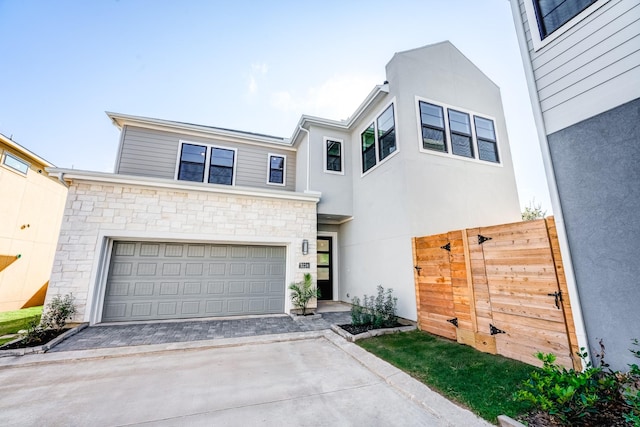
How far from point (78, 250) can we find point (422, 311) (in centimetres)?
838

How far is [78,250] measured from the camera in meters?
6.18

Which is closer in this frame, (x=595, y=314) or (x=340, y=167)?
(x=595, y=314)

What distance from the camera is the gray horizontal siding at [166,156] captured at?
8.95 meters

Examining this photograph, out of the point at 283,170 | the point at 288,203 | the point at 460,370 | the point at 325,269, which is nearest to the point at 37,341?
the point at 288,203

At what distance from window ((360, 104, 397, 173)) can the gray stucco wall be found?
446cm

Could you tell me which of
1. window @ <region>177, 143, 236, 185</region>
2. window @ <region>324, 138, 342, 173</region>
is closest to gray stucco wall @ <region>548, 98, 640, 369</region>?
window @ <region>324, 138, 342, 173</region>

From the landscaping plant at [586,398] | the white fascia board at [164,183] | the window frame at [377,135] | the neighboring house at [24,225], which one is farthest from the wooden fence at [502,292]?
the neighboring house at [24,225]

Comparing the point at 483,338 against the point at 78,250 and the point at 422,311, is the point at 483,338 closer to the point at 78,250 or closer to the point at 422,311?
the point at 422,311

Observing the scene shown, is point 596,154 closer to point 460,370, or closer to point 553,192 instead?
point 553,192

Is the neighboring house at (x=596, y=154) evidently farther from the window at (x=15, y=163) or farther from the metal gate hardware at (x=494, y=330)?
the window at (x=15, y=163)

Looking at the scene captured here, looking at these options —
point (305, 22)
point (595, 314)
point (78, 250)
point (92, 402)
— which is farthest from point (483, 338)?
point (305, 22)

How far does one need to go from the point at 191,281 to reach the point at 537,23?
9.00m

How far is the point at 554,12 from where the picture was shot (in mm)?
3676

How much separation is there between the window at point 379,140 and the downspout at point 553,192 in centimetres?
355
